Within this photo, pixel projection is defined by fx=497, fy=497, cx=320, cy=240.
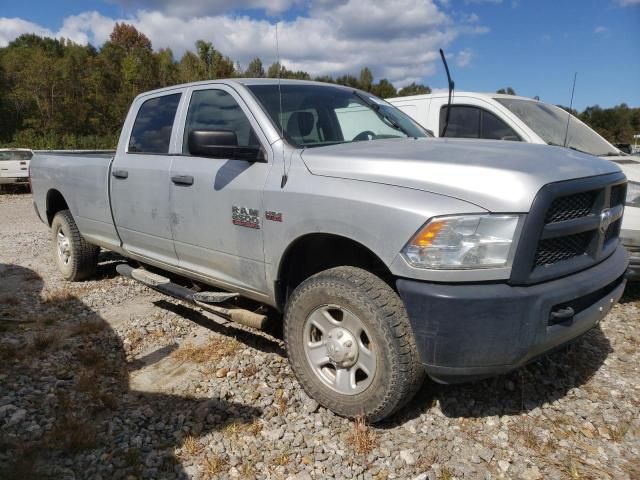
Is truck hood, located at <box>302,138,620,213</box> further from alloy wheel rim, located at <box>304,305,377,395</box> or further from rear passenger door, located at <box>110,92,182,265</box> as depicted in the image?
rear passenger door, located at <box>110,92,182,265</box>

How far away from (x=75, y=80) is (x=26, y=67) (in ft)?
11.8

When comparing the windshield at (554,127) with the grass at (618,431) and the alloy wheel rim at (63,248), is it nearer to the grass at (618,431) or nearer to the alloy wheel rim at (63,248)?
the grass at (618,431)

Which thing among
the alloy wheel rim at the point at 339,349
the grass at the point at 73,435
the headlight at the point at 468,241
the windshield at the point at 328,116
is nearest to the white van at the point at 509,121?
the windshield at the point at 328,116

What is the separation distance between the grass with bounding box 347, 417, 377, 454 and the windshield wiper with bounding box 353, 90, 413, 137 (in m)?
2.05

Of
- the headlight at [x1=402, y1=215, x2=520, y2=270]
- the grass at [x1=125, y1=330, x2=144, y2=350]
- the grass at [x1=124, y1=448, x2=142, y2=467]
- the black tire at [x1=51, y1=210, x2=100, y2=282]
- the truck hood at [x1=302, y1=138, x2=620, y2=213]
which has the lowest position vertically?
the grass at [x1=125, y1=330, x2=144, y2=350]

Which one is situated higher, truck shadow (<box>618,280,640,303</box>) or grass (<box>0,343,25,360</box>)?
grass (<box>0,343,25,360</box>)

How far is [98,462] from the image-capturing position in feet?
8.30

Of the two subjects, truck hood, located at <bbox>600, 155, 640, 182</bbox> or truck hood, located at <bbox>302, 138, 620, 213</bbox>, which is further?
truck hood, located at <bbox>600, 155, 640, 182</bbox>

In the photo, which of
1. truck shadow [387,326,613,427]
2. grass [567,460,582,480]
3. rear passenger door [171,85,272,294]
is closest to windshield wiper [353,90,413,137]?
rear passenger door [171,85,272,294]

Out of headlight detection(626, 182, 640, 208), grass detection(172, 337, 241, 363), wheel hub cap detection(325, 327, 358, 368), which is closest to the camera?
wheel hub cap detection(325, 327, 358, 368)

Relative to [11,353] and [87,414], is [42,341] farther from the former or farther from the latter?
[87,414]

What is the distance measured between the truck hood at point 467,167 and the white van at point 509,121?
2.83 meters

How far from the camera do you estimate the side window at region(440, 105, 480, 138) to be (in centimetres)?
594

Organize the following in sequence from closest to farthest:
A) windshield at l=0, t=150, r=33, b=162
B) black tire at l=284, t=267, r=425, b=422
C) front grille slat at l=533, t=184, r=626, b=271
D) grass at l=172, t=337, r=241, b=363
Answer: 1. front grille slat at l=533, t=184, r=626, b=271
2. black tire at l=284, t=267, r=425, b=422
3. grass at l=172, t=337, r=241, b=363
4. windshield at l=0, t=150, r=33, b=162
